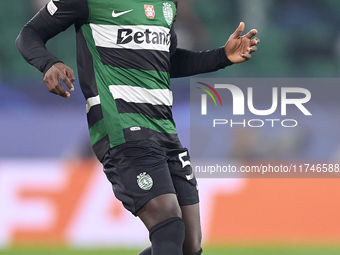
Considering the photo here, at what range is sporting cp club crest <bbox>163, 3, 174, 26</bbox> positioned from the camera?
2.43m

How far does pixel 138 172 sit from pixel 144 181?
4 cm

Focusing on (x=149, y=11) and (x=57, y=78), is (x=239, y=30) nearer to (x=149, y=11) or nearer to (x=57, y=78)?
(x=149, y=11)

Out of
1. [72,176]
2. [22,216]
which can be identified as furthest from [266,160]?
[22,216]

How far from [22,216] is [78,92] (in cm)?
Answer: 97

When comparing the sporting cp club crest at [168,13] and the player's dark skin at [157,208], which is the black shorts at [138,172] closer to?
the player's dark skin at [157,208]

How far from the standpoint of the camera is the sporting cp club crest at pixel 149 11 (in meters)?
2.34

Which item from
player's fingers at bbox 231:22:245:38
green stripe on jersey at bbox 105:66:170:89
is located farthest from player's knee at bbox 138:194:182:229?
player's fingers at bbox 231:22:245:38

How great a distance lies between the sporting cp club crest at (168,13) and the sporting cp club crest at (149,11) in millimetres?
78

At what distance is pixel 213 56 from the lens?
2.68m

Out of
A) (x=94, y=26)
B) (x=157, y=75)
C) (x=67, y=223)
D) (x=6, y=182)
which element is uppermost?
(x=94, y=26)

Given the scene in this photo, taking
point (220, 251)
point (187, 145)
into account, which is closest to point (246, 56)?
point (187, 145)

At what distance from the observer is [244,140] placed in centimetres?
408

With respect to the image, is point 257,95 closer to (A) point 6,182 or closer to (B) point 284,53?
(B) point 284,53

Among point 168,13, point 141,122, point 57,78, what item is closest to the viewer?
point 57,78
